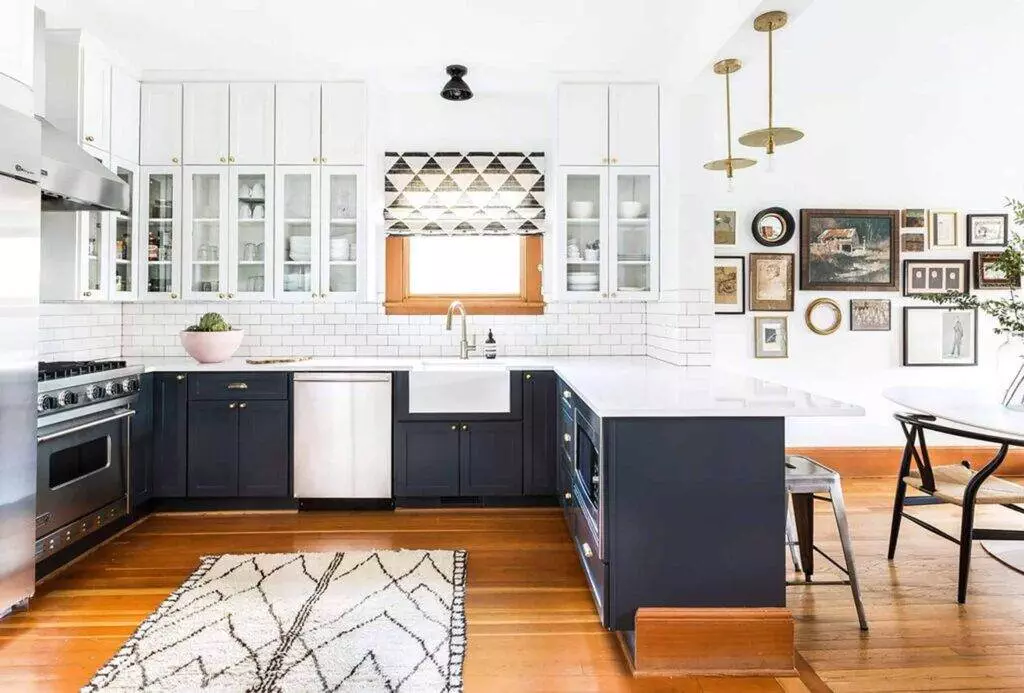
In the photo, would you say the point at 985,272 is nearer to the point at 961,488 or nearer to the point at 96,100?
the point at 961,488

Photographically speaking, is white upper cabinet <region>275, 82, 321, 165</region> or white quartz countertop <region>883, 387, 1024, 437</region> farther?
white upper cabinet <region>275, 82, 321, 165</region>

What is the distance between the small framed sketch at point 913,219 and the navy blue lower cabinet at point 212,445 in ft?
16.6

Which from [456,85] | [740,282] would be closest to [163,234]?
[456,85]

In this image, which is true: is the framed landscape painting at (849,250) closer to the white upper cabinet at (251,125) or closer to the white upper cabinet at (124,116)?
the white upper cabinet at (251,125)

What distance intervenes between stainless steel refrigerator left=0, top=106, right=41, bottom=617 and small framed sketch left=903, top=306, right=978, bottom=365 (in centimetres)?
536

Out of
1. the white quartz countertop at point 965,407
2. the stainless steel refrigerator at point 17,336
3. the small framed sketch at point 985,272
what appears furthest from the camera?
the small framed sketch at point 985,272

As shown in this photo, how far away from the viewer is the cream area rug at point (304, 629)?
6.91 feet

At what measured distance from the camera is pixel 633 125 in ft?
13.6

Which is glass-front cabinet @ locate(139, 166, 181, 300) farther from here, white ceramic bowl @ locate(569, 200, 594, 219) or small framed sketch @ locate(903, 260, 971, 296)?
small framed sketch @ locate(903, 260, 971, 296)

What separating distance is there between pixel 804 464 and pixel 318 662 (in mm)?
2116

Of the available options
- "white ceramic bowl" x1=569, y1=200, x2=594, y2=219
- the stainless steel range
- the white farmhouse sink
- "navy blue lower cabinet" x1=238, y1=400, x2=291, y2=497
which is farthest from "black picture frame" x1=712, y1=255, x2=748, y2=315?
the stainless steel range

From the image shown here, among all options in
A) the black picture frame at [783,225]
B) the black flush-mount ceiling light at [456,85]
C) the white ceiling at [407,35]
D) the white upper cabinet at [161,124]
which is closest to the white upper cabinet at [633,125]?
the white ceiling at [407,35]

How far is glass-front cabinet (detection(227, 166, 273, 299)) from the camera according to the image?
4141 millimetres

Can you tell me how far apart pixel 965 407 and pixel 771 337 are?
5.41 ft
